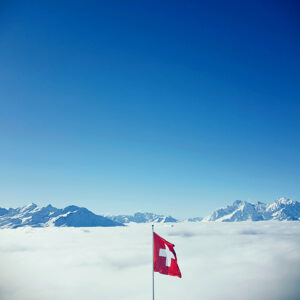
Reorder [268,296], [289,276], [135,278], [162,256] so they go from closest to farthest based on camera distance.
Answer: [162,256] < [268,296] < [289,276] < [135,278]

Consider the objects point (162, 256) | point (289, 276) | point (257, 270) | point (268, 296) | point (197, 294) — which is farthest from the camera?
point (257, 270)

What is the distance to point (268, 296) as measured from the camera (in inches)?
4953

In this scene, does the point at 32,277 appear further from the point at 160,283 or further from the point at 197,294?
the point at 197,294

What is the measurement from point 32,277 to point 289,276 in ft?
685

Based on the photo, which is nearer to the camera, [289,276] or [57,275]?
[289,276]

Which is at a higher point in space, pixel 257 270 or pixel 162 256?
pixel 162 256

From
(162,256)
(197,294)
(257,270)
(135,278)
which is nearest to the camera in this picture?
(162,256)

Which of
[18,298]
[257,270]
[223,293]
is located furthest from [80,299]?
[257,270]

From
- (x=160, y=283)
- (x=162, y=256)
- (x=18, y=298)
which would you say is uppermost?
(x=162, y=256)

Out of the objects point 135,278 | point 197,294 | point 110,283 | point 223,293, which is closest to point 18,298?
point 110,283

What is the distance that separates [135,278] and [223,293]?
71.2 meters

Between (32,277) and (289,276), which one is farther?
(32,277)

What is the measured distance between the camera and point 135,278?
591 ft

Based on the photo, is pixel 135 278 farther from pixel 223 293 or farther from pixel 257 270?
pixel 257 270
